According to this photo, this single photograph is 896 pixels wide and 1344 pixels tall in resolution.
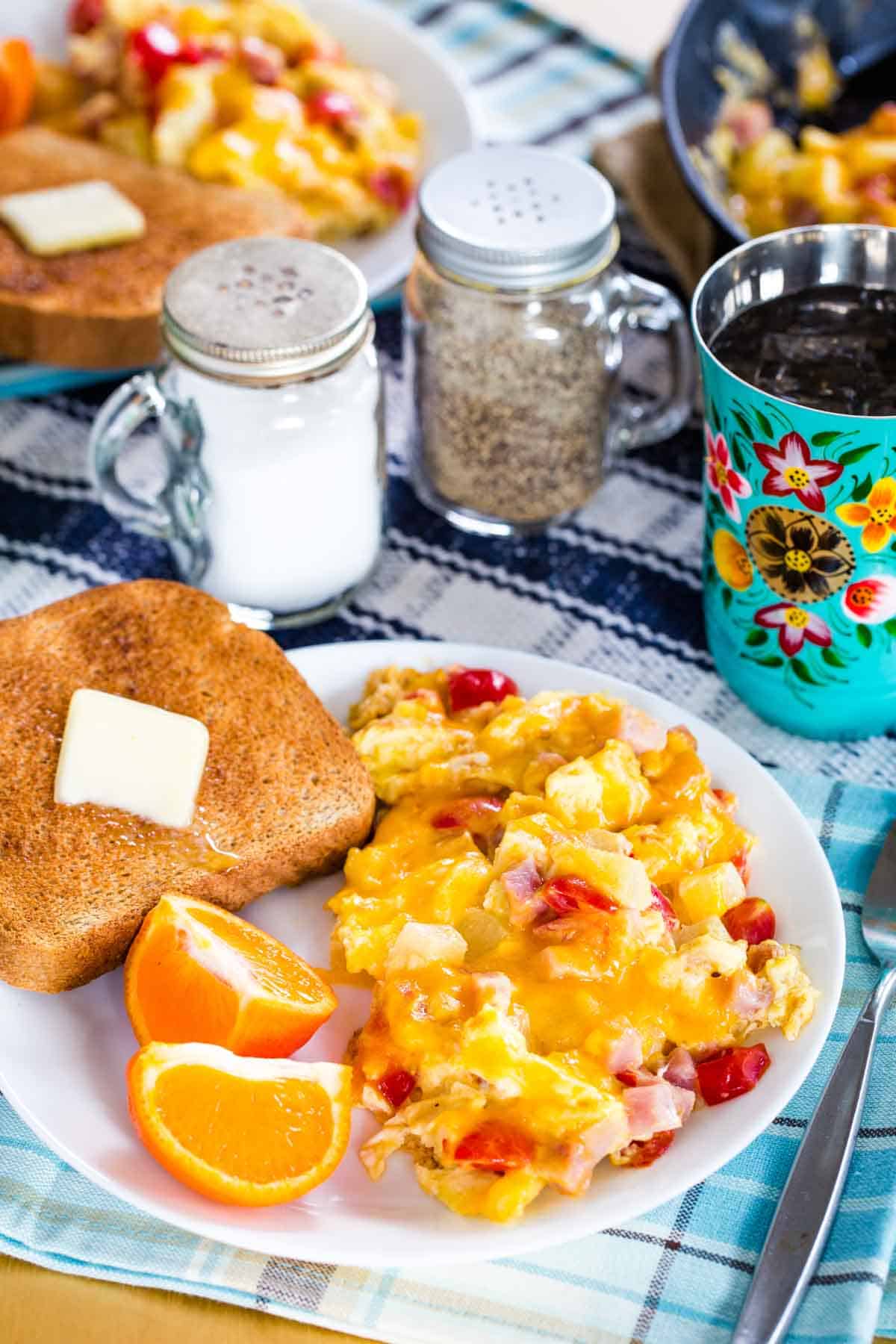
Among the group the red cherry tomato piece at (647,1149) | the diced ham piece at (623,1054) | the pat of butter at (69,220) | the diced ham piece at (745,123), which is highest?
the pat of butter at (69,220)

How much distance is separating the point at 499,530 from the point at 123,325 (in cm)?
67

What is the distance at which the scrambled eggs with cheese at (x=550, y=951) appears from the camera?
54.4 inches

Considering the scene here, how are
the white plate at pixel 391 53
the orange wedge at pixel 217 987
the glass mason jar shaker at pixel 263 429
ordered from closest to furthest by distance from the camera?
1. the orange wedge at pixel 217 987
2. the glass mason jar shaker at pixel 263 429
3. the white plate at pixel 391 53

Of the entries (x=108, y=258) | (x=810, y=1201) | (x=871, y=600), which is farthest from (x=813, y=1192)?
(x=108, y=258)

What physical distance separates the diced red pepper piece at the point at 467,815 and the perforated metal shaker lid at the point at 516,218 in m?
0.71

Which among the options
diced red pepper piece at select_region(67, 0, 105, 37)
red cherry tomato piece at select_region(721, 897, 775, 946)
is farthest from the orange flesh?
diced red pepper piece at select_region(67, 0, 105, 37)

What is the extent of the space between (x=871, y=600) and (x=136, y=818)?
0.89 meters

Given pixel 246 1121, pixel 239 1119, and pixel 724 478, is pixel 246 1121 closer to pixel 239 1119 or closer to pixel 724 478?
pixel 239 1119

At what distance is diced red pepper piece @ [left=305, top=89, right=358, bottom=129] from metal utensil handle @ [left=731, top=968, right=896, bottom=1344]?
1829 mm

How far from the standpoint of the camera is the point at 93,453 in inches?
80.8

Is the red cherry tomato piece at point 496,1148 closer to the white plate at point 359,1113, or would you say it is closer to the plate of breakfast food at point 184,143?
the white plate at point 359,1113

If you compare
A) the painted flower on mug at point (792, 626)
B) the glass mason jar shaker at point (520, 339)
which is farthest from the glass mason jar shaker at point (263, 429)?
the painted flower on mug at point (792, 626)

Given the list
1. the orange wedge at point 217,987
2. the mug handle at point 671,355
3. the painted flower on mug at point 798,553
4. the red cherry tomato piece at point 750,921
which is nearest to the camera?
the orange wedge at point 217,987

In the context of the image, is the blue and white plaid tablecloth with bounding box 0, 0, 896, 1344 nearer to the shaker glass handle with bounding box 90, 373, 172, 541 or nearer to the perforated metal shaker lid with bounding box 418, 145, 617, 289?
the shaker glass handle with bounding box 90, 373, 172, 541
